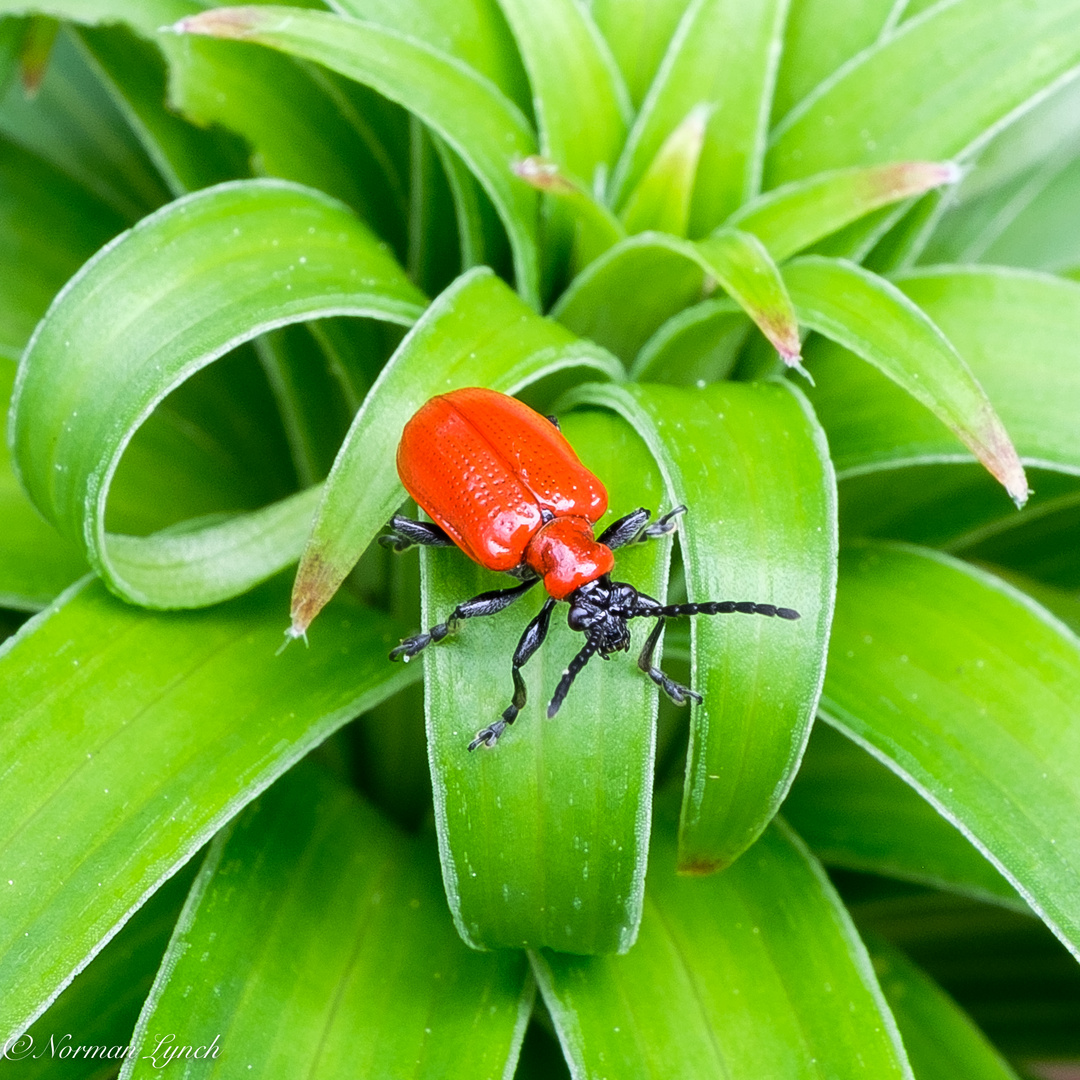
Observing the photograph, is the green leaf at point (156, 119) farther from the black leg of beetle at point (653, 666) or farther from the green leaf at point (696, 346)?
the black leg of beetle at point (653, 666)

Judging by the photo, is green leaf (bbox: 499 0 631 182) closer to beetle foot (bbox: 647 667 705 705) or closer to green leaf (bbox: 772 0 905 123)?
green leaf (bbox: 772 0 905 123)

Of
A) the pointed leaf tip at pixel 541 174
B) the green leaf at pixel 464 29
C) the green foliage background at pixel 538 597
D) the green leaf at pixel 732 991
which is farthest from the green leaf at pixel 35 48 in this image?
the green leaf at pixel 732 991

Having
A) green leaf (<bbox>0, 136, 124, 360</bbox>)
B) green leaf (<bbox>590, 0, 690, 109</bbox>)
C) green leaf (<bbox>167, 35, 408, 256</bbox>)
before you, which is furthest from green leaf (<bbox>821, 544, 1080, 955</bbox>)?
green leaf (<bbox>0, 136, 124, 360</bbox>)

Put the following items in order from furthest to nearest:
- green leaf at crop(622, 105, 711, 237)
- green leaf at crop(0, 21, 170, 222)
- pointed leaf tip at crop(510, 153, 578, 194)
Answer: green leaf at crop(0, 21, 170, 222) → green leaf at crop(622, 105, 711, 237) → pointed leaf tip at crop(510, 153, 578, 194)

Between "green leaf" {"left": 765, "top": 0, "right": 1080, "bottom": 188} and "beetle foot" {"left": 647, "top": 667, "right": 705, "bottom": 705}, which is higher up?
"green leaf" {"left": 765, "top": 0, "right": 1080, "bottom": 188}

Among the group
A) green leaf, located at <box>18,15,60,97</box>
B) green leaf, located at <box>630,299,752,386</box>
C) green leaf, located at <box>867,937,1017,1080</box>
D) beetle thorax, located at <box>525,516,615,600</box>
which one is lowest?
green leaf, located at <box>867,937,1017,1080</box>

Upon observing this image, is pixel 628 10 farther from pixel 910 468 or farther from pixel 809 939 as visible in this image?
pixel 809 939

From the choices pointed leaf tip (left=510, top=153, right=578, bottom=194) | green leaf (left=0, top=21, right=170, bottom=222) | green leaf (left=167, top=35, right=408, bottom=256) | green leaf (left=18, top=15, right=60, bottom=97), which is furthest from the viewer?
green leaf (left=0, top=21, right=170, bottom=222)
